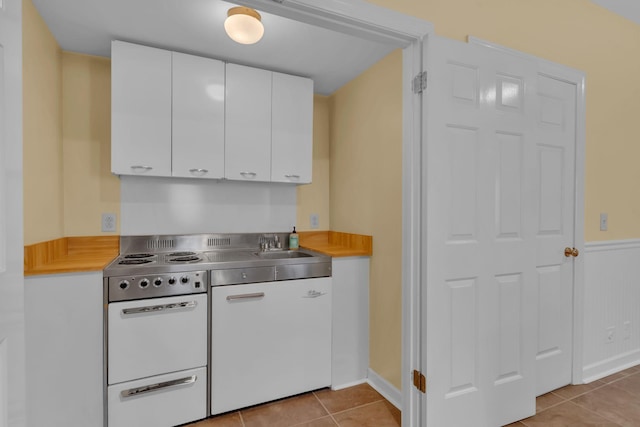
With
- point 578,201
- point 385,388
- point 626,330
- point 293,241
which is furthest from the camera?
point 293,241

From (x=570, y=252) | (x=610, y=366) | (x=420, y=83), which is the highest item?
(x=420, y=83)

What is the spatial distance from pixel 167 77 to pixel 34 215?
46.0 inches

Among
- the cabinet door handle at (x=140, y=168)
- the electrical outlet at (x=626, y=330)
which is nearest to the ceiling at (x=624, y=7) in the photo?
the electrical outlet at (x=626, y=330)

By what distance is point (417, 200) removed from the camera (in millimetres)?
1646

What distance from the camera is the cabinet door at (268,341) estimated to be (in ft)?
6.64

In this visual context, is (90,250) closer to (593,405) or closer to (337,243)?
(337,243)

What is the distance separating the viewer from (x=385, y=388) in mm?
2252

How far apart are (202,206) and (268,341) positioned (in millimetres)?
1217

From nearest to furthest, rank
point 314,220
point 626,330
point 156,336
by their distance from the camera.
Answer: point 156,336, point 626,330, point 314,220

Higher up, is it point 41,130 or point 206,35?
point 206,35

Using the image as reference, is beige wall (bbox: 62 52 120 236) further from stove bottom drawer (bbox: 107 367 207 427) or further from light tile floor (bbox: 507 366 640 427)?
light tile floor (bbox: 507 366 640 427)

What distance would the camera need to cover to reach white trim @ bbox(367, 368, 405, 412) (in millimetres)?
2131

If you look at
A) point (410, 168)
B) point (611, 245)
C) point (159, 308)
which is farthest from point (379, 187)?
point (611, 245)

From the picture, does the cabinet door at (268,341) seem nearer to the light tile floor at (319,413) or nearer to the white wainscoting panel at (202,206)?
the light tile floor at (319,413)
